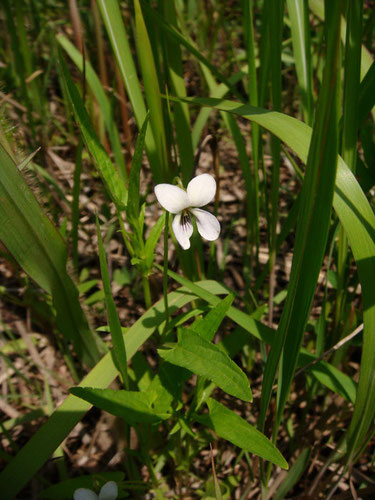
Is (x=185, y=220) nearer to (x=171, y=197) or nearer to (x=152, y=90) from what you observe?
(x=171, y=197)

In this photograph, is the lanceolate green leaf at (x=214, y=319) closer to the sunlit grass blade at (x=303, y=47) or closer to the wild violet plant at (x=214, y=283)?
the wild violet plant at (x=214, y=283)

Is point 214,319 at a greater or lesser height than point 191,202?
lesser

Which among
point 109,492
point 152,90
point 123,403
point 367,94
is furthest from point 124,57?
point 109,492

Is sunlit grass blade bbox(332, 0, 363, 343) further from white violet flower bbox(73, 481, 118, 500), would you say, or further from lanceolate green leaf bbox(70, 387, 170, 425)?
white violet flower bbox(73, 481, 118, 500)

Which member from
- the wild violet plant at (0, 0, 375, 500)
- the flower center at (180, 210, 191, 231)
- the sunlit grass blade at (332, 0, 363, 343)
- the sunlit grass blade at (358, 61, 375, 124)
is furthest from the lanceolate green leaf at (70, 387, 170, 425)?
the sunlit grass blade at (358, 61, 375, 124)

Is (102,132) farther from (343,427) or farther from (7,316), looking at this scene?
(343,427)

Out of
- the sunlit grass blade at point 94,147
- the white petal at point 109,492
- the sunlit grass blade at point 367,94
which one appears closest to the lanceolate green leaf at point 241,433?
the white petal at point 109,492

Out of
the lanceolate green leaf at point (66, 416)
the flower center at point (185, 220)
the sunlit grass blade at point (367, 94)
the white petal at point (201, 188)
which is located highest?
the sunlit grass blade at point (367, 94)
